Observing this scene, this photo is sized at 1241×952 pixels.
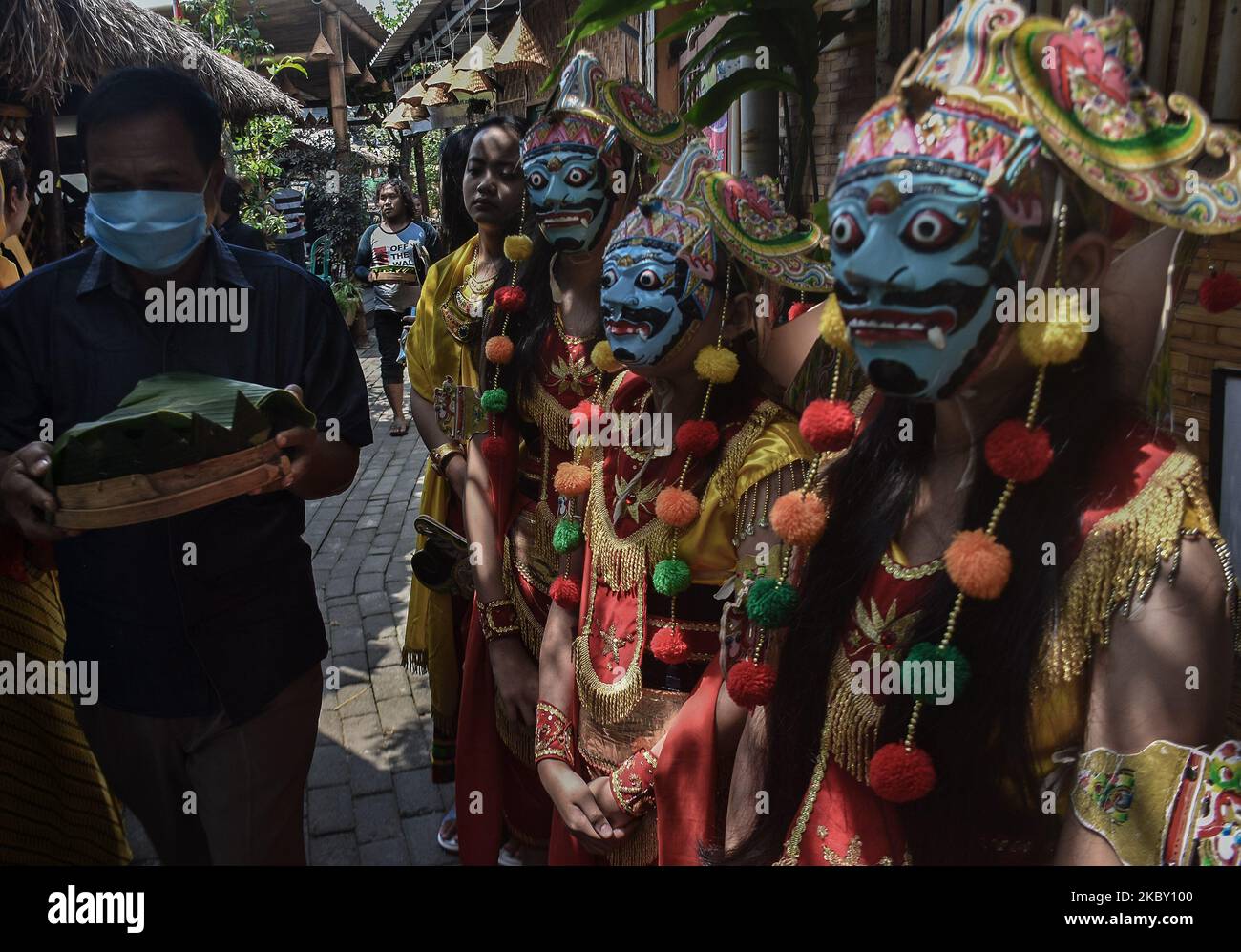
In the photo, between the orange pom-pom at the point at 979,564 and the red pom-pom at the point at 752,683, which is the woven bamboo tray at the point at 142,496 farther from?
the orange pom-pom at the point at 979,564

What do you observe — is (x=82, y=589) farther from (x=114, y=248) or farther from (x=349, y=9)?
(x=349, y=9)

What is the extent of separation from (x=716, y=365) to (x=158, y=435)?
117cm

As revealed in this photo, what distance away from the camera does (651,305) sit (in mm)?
2172

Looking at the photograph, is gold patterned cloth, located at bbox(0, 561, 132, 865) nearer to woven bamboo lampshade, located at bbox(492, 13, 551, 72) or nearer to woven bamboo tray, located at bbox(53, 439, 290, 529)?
woven bamboo tray, located at bbox(53, 439, 290, 529)

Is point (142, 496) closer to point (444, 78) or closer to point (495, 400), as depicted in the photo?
point (495, 400)

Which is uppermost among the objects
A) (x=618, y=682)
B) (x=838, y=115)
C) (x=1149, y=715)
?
(x=838, y=115)

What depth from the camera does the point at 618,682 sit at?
230 centimetres

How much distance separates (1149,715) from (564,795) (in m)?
1.37

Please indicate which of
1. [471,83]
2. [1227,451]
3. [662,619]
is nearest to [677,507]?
[662,619]

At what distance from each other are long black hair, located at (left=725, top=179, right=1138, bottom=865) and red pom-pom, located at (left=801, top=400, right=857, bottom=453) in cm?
6

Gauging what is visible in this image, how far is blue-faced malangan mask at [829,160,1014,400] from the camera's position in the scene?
53.1 inches

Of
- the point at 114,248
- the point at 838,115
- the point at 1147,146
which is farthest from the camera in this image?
the point at 838,115

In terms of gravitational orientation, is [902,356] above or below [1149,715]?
above

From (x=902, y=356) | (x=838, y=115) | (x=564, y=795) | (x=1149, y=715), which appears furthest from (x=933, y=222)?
(x=838, y=115)
